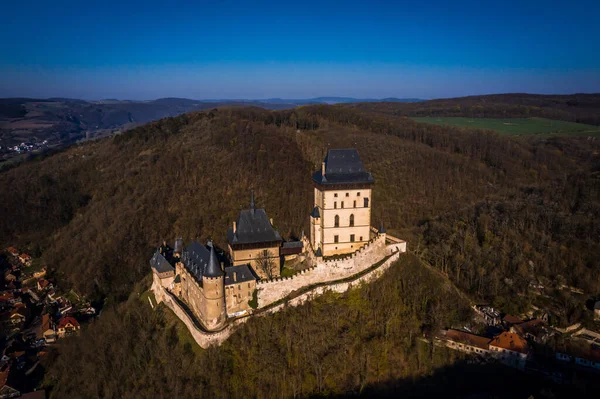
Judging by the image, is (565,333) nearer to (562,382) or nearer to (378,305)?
(562,382)

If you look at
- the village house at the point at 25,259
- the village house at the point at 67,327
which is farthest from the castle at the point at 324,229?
the village house at the point at 25,259

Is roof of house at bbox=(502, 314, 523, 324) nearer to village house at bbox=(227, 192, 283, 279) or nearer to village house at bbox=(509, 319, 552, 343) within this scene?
village house at bbox=(509, 319, 552, 343)

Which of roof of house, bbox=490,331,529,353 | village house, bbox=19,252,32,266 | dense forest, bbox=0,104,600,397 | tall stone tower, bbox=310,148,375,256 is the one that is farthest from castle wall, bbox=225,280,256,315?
village house, bbox=19,252,32,266

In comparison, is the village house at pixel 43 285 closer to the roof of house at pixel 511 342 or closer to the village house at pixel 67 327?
the village house at pixel 67 327

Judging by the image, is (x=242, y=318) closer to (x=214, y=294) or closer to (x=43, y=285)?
(x=214, y=294)

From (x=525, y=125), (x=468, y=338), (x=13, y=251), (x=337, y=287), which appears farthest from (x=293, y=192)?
(x=525, y=125)

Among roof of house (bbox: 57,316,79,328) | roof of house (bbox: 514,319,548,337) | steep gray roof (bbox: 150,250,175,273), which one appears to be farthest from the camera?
roof of house (bbox: 57,316,79,328)
